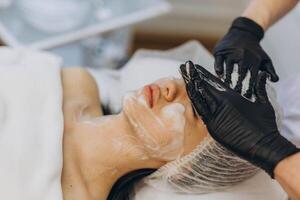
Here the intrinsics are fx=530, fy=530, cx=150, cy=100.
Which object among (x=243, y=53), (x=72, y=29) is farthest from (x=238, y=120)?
(x=72, y=29)

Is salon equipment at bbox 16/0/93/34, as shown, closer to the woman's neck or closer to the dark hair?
the woman's neck

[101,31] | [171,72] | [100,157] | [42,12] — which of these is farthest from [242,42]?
[42,12]

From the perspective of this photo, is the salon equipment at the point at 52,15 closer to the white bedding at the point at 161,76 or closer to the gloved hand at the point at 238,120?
the white bedding at the point at 161,76

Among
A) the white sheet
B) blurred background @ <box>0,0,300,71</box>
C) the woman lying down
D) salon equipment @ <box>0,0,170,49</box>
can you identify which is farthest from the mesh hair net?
salon equipment @ <box>0,0,170,49</box>

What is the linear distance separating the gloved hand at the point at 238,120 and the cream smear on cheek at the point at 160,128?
0.14m

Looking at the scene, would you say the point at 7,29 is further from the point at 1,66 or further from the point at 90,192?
the point at 90,192

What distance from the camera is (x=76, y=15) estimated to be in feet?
6.31

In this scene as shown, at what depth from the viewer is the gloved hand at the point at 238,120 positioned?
41.9 inches

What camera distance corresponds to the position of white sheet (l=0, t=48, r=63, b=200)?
1.20 m

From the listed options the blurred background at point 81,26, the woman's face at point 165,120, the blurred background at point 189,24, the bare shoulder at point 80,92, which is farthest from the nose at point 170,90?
the blurred background at point 189,24

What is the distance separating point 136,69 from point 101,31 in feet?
1.13

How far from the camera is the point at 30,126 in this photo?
1309 millimetres

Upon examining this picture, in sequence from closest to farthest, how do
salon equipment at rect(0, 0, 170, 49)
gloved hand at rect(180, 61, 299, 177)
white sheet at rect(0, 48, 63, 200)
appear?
gloved hand at rect(180, 61, 299, 177) → white sheet at rect(0, 48, 63, 200) → salon equipment at rect(0, 0, 170, 49)

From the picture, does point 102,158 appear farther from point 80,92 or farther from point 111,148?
point 80,92
